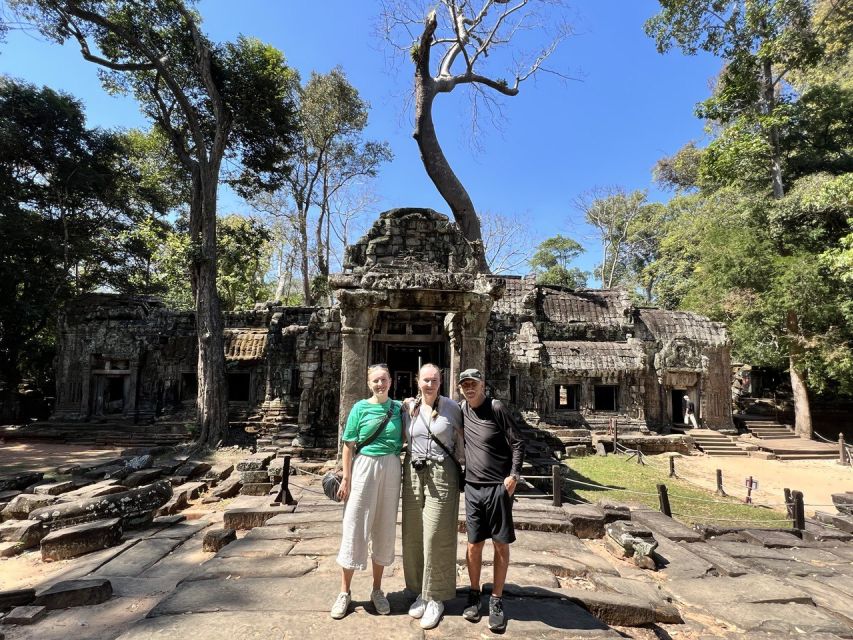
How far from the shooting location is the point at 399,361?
12.4 m

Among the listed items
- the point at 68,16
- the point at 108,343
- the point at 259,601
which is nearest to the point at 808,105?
the point at 259,601

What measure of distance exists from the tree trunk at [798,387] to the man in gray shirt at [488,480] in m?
19.0

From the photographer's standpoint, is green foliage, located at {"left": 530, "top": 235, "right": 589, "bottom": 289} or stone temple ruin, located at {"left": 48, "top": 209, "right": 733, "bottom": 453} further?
green foliage, located at {"left": 530, "top": 235, "right": 589, "bottom": 289}

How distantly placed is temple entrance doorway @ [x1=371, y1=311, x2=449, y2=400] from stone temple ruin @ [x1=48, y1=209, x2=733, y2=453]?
42mm

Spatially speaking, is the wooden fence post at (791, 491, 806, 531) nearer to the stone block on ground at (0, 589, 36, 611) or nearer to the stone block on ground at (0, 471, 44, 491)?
the stone block on ground at (0, 589, 36, 611)

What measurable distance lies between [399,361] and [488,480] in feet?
31.6

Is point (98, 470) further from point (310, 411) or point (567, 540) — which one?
point (567, 540)

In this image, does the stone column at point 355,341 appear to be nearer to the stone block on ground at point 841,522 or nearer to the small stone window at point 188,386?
the stone block on ground at point 841,522

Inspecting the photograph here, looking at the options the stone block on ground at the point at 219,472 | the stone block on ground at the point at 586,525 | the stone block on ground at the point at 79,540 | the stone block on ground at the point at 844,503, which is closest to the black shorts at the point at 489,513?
the stone block on ground at the point at 586,525

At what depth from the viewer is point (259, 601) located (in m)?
3.03

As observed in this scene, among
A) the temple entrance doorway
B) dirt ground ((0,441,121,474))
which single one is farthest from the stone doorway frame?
dirt ground ((0,441,121,474))

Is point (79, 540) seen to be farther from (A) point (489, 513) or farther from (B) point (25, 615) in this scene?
(A) point (489, 513)

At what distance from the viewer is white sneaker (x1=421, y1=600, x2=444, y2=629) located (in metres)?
2.64

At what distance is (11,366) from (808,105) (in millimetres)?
35709
